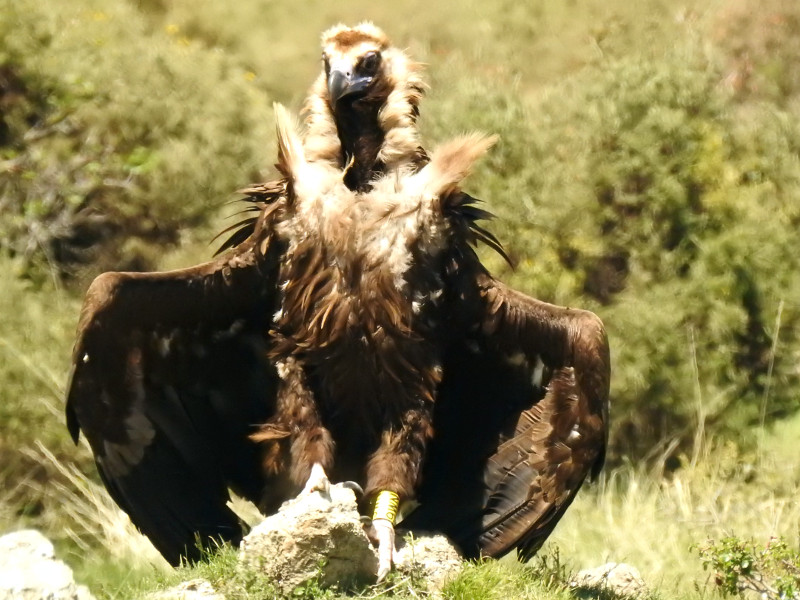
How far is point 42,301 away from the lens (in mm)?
11453

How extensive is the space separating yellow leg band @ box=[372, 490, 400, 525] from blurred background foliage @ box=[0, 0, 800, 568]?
4563mm

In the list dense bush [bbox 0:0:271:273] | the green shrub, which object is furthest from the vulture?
dense bush [bbox 0:0:271:273]

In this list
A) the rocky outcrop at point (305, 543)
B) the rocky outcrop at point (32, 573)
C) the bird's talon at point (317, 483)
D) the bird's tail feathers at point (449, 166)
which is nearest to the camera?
the rocky outcrop at point (32, 573)

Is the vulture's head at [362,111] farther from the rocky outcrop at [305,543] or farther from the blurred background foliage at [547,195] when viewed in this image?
the blurred background foliage at [547,195]

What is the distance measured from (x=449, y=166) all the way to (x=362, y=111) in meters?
0.58

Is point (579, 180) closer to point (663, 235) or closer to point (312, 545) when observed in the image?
point (663, 235)

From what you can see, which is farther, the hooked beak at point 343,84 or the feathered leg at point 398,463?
the hooked beak at point 343,84

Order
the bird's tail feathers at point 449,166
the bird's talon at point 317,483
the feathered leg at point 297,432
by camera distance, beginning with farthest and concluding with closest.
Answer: the bird's tail feathers at point 449,166
the feathered leg at point 297,432
the bird's talon at point 317,483

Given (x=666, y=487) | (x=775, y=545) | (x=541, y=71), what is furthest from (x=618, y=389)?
(x=541, y=71)

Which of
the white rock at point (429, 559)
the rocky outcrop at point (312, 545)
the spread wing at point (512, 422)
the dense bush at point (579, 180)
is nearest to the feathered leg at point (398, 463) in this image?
the white rock at point (429, 559)

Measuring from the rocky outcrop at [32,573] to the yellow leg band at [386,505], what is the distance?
55.6 inches

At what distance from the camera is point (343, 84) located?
6473 millimetres

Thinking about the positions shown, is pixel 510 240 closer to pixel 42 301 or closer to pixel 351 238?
pixel 42 301

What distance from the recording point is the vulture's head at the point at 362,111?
6.50 m
